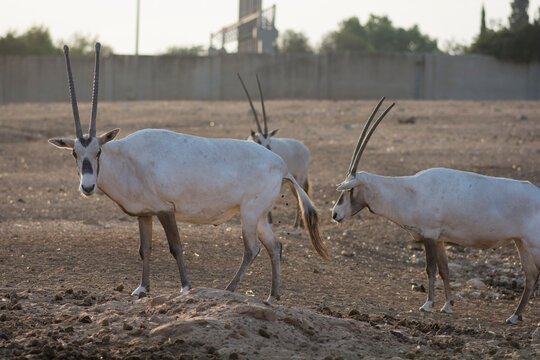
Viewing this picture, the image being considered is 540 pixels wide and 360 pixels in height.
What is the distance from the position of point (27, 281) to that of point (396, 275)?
440 centimetres

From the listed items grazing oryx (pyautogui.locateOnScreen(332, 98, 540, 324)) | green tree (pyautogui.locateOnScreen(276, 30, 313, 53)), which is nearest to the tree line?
green tree (pyautogui.locateOnScreen(276, 30, 313, 53))

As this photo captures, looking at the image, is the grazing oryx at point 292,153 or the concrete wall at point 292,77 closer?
the grazing oryx at point 292,153

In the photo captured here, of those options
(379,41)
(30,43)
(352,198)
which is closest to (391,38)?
(379,41)

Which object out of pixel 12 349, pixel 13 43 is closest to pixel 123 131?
pixel 12 349

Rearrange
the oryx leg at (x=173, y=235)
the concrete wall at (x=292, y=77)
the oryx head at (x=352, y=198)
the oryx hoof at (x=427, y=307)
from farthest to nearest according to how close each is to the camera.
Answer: the concrete wall at (x=292, y=77) → the oryx head at (x=352, y=198) → the oryx hoof at (x=427, y=307) → the oryx leg at (x=173, y=235)

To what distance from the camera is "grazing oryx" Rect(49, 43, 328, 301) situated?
7.44 m

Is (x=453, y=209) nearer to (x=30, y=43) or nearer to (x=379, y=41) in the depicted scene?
(x=30, y=43)

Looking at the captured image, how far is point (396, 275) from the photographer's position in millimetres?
10086

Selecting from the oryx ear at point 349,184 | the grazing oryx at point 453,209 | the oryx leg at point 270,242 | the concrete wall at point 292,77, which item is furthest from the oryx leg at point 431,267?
the concrete wall at point 292,77

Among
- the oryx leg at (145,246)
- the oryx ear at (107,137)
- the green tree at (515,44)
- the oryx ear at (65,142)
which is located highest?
the green tree at (515,44)

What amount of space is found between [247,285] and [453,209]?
2.18 m

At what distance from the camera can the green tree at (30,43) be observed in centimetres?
5269

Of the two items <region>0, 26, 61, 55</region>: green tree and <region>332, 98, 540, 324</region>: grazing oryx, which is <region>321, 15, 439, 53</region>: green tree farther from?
<region>332, 98, 540, 324</region>: grazing oryx

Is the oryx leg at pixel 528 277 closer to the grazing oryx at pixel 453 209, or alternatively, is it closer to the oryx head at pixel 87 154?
the grazing oryx at pixel 453 209
